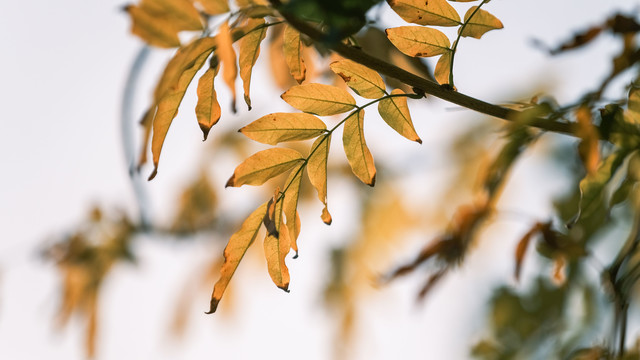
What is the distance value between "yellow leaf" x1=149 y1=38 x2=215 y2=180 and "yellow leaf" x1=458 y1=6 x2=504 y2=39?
0.18 metres

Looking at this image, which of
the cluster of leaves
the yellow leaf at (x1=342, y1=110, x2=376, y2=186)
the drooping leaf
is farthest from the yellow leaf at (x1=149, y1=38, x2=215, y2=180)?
the drooping leaf

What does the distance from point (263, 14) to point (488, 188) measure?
0.33 metres

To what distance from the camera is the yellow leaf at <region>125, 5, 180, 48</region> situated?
0.85 feet

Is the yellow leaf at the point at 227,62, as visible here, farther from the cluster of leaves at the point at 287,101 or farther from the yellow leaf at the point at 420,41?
the yellow leaf at the point at 420,41

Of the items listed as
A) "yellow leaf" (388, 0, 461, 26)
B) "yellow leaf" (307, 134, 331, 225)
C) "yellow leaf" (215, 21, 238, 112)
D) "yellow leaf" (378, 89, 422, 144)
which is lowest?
"yellow leaf" (307, 134, 331, 225)

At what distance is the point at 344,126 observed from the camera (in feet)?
1.20

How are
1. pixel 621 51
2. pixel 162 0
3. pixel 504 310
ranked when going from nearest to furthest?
pixel 162 0 < pixel 621 51 < pixel 504 310

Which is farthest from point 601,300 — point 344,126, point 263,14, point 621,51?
point 263,14

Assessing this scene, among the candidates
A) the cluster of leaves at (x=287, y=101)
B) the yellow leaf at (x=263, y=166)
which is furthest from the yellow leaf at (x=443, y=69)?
the yellow leaf at (x=263, y=166)

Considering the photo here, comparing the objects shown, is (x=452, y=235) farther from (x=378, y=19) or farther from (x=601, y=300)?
(x=601, y=300)

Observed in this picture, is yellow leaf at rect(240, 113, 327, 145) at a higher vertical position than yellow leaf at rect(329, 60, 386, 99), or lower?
lower

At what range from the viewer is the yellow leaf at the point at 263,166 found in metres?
0.34

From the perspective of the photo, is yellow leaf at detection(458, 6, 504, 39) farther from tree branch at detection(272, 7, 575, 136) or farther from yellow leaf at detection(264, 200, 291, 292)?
yellow leaf at detection(264, 200, 291, 292)

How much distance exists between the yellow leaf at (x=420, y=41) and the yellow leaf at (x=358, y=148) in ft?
0.18
